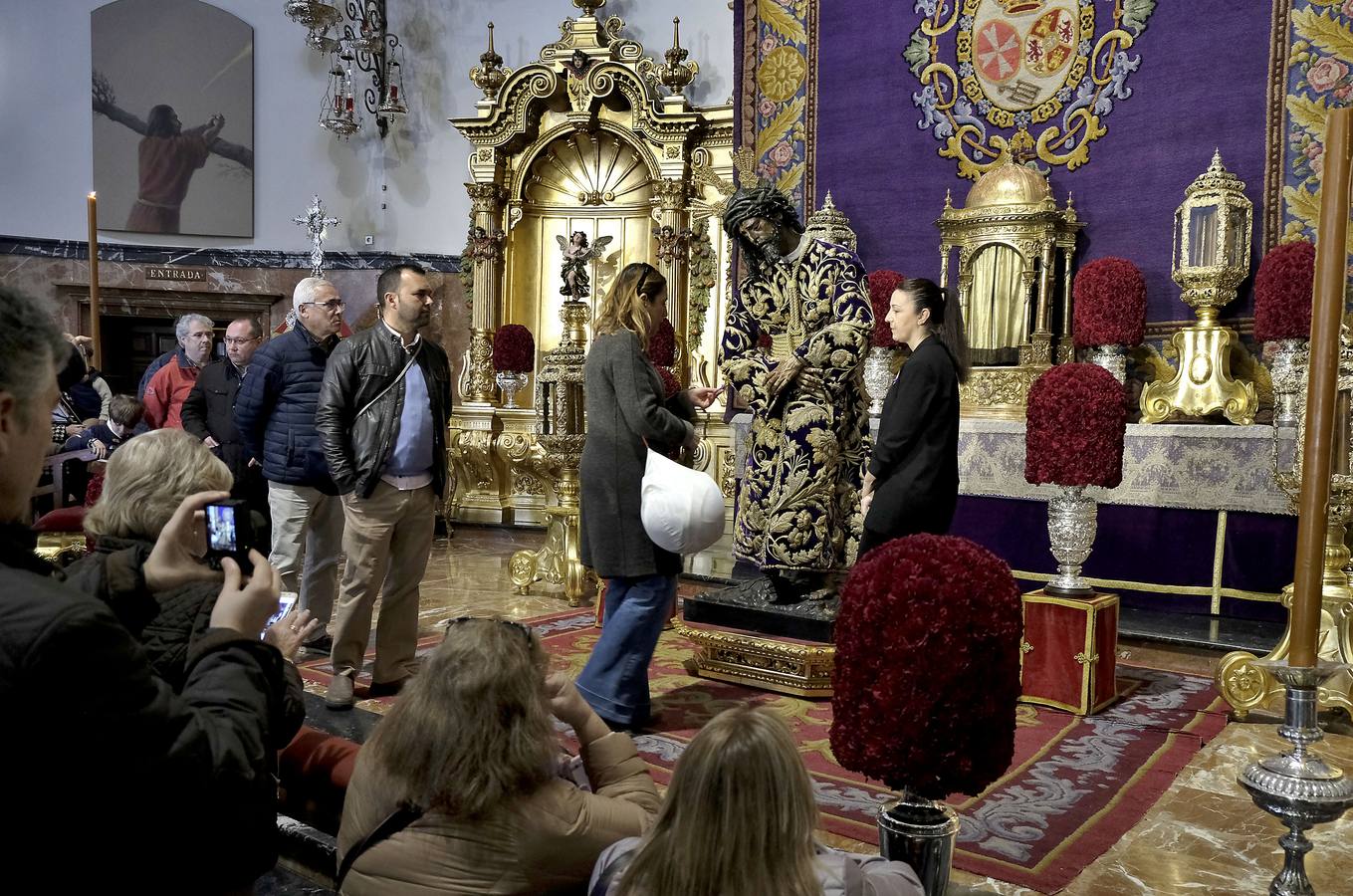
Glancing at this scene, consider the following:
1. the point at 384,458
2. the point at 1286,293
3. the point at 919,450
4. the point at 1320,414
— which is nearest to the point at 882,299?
the point at 1286,293

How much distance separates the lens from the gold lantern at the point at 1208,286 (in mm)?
6312

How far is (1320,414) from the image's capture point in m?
1.65

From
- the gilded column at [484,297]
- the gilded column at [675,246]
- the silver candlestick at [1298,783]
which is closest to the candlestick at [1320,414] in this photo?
the silver candlestick at [1298,783]

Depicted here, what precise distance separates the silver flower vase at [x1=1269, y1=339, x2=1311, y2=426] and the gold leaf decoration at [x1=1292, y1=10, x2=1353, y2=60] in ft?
6.33

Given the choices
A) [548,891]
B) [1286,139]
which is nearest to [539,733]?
[548,891]

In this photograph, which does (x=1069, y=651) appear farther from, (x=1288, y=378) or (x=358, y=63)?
(x=358, y=63)

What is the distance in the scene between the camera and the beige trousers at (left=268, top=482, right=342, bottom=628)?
4695 mm

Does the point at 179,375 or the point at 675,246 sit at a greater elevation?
the point at 675,246

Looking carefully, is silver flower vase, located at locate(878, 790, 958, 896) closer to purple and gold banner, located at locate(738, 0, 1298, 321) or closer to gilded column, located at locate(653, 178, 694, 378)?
purple and gold banner, located at locate(738, 0, 1298, 321)

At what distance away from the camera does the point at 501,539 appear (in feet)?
31.1

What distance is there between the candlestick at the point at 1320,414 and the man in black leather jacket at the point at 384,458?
10.4 feet

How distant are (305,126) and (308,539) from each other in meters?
8.78

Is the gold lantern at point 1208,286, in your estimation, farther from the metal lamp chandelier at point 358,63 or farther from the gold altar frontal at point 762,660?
the metal lamp chandelier at point 358,63

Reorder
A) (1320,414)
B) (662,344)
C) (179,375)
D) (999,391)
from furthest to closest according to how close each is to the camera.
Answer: (662,344), (999,391), (179,375), (1320,414)
